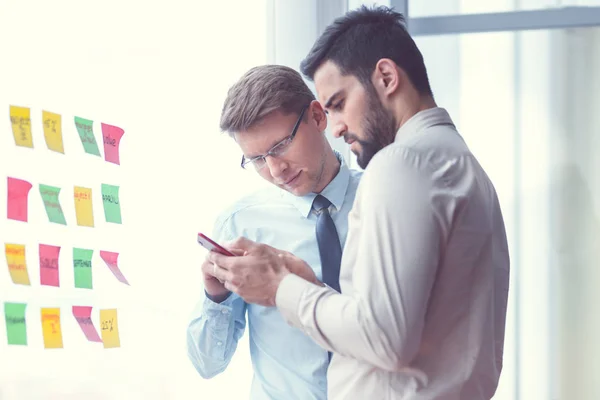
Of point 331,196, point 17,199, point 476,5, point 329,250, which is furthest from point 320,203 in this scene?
point 476,5

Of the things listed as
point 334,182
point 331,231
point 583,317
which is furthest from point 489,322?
point 583,317

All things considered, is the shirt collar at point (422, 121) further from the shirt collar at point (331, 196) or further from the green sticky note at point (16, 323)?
the green sticky note at point (16, 323)

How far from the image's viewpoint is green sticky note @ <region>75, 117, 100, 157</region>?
1766 mm

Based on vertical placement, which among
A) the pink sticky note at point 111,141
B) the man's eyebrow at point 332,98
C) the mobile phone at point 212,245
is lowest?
the mobile phone at point 212,245

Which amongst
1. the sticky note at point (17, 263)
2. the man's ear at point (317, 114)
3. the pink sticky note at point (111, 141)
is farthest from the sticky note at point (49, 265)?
the man's ear at point (317, 114)

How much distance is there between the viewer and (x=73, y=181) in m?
1.76

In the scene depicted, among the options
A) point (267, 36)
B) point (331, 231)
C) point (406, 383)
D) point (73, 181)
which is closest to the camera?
point (406, 383)

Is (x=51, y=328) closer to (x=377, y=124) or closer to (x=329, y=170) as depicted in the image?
(x=329, y=170)

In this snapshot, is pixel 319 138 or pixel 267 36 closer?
pixel 319 138

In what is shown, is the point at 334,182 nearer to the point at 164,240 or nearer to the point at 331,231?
the point at 331,231

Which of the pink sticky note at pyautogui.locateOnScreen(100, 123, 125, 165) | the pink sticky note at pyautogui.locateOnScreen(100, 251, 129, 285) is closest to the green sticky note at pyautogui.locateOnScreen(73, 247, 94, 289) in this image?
the pink sticky note at pyautogui.locateOnScreen(100, 251, 129, 285)

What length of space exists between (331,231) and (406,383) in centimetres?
54

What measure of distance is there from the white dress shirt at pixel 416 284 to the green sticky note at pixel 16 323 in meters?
0.84

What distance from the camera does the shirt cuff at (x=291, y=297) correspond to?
1.10m
